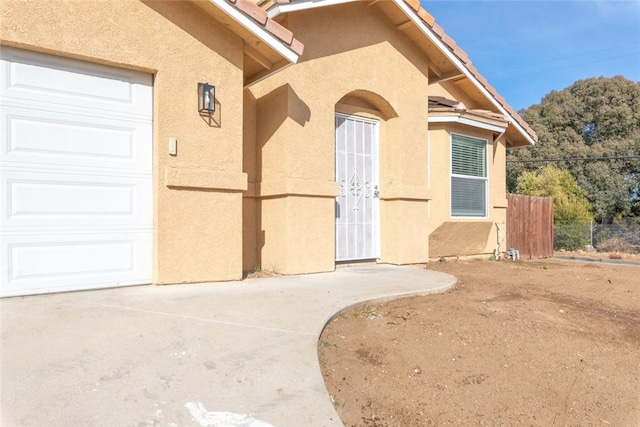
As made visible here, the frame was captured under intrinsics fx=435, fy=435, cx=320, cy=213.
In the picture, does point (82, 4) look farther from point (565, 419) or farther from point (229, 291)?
point (565, 419)

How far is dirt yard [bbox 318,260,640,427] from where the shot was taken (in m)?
3.06

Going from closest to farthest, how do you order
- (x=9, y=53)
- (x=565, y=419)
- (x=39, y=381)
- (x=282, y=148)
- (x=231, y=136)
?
(x=39, y=381)
(x=565, y=419)
(x=9, y=53)
(x=231, y=136)
(x=282, y=148)

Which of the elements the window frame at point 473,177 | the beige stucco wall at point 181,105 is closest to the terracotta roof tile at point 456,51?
the window frame at point 473,177

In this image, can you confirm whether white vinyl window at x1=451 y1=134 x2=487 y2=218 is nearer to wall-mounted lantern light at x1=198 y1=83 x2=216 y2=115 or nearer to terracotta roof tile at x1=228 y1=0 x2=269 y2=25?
terracotta roof tile at x1=228 y1=0 x2=269 y2=25

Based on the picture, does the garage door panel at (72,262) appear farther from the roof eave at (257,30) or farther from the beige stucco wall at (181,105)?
the roof eave at (257,30)

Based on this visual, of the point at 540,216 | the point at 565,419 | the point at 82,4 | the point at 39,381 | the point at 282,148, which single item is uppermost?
the point at 82,4

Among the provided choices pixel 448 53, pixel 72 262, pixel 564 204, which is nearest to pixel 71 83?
pixel 72 262

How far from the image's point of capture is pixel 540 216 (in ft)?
47.7

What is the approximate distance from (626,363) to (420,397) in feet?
7.37

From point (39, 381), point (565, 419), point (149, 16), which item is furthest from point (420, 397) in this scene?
point (149, 16)

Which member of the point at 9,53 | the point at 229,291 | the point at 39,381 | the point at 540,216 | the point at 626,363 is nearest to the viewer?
the point at 39,381

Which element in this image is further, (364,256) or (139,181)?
(364,256)

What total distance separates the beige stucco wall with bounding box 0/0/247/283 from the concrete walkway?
88cm

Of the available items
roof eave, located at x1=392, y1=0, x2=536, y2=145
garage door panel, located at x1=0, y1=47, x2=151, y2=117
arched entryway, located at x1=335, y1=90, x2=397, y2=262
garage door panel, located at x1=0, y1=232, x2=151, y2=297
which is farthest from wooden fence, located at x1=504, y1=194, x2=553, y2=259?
garage door panel, located at x1=0, y1=47, x2=151, y2=117
